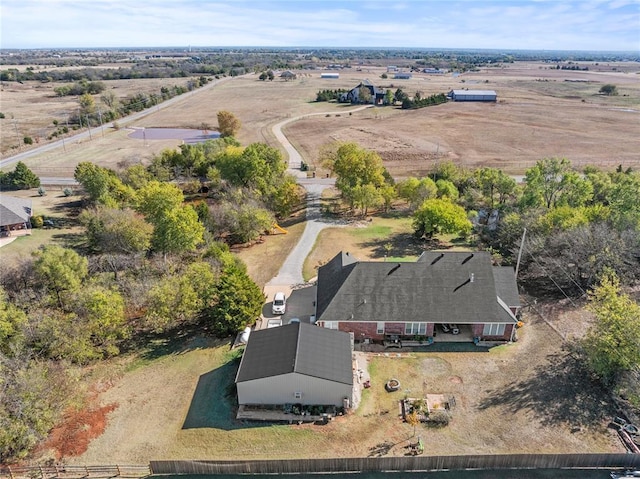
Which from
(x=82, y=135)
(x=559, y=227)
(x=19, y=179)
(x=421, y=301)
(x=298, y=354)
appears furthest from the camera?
(x=82, y=135)

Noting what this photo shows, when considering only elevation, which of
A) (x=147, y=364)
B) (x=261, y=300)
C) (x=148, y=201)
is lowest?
(x=147, y=364)

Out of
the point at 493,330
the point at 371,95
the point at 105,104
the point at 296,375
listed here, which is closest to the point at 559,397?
the point at 493,330

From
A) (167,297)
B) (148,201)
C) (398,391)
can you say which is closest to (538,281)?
(398,391)

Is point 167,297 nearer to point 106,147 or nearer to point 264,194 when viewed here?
point 264,194

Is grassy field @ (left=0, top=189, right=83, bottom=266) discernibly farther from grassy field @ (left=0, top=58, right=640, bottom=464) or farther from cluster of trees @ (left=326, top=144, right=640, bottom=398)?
cluster of trees @ (left=326, top=144, right=640, bottom=398)

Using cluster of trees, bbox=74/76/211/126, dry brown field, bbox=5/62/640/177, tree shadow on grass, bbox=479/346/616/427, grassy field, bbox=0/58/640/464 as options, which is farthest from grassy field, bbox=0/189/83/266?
cluster of trees, bbox=74/76/211/126

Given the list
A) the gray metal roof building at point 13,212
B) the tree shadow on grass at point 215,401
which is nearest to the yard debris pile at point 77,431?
the tree shadow on grass at point 215,401

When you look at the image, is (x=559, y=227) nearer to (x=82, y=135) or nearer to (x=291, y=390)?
(x=291, y=390)
